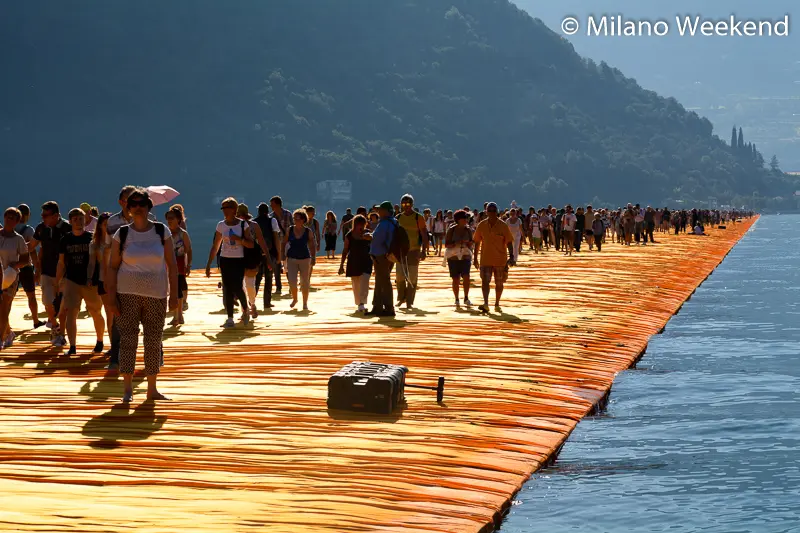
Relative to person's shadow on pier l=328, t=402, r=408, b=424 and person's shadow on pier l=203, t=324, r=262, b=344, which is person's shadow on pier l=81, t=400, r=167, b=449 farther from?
person's shadow on pier l=203, t=324, r=262, b=344

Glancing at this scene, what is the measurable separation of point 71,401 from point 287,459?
113 inches

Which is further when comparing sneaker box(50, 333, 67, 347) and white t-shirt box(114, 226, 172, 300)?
sneaker box(50, 333, 67, 347)

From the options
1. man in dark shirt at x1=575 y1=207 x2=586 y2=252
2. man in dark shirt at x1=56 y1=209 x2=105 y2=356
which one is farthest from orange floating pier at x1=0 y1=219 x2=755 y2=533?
man in dark shirt at x1=575 y1=207 x2=586 y2=252

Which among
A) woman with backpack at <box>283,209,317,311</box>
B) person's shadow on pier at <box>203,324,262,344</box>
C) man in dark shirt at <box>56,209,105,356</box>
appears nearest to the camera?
man in dark shirt at <box>56,209,105,356</box>

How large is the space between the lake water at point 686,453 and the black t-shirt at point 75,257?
5.50 meters

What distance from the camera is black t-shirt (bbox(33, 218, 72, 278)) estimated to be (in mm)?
14609

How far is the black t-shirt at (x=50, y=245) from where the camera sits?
1461 cm

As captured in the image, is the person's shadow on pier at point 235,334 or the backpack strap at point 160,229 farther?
the person's shadow on pier at point 235,334

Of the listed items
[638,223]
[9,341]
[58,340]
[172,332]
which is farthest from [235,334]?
[638,223]

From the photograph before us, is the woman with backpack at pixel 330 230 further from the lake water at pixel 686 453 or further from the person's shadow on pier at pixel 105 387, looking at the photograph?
the person's shadow on pier at pixel 105 387

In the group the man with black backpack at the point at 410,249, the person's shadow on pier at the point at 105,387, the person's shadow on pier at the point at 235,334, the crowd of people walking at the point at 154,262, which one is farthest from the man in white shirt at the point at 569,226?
the person's shadow on pier at the point at 105,387

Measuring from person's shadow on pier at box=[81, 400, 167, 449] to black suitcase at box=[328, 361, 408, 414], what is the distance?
1392 millimetres

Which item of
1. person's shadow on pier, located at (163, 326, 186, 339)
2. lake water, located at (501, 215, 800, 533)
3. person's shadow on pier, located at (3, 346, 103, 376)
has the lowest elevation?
lake water, located at (501, 215, 800, 533)

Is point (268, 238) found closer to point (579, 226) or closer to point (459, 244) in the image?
point (459, 244)
